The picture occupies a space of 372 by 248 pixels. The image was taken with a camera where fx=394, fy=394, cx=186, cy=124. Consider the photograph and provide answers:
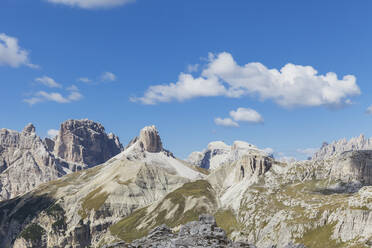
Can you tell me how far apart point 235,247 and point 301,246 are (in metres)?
42.1

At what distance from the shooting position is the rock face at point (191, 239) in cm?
6128

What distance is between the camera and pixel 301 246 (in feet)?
321

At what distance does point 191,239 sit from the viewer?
206ft

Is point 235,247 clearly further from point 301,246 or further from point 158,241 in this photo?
point 301,246

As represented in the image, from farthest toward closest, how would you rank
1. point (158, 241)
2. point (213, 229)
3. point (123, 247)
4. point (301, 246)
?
point (301, 246) < point (213, 229) < point (158, 241) < point (123, 247)

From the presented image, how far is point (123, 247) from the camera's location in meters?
60.3

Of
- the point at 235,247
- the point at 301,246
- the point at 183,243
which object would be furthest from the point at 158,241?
the point at 301,246

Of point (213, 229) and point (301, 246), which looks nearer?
point (213, 229)

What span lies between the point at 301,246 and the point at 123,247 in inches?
2155

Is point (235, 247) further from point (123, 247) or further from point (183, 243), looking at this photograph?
point (123, 247)

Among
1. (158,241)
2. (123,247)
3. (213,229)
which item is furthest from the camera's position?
(213,229)

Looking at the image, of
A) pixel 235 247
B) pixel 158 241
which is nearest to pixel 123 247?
pixel 158 241

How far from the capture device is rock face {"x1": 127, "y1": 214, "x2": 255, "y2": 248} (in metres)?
61.3

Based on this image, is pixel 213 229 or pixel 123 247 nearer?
pixel 123 247
